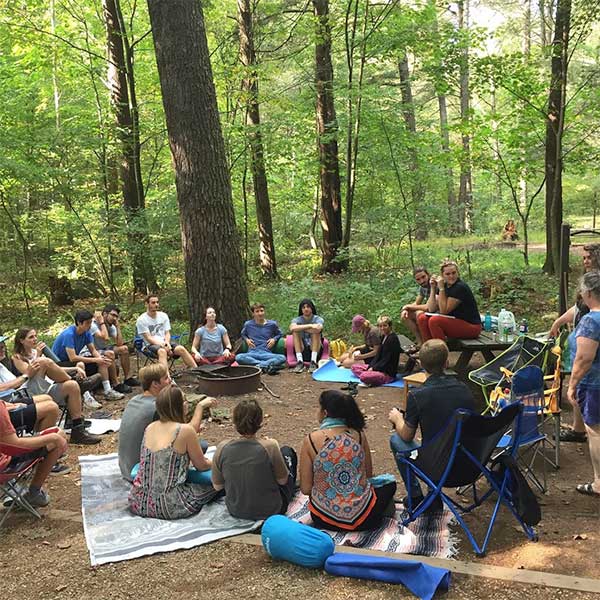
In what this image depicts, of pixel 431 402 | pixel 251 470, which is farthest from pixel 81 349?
pixel 431 402

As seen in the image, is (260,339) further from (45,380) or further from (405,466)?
(405,466)

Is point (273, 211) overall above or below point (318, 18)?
below

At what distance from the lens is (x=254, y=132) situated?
1169cm

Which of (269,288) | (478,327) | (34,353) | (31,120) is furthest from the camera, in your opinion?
(269,288)

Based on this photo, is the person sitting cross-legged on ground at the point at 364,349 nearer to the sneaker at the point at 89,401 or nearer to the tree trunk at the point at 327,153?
the sneaker at the point at 89,401

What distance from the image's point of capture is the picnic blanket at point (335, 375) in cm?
714

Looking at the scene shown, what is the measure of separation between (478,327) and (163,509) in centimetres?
399

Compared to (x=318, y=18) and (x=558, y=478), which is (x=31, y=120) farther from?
(x=558, y=478)

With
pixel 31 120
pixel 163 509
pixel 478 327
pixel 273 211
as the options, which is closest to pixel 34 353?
pixel 163 509

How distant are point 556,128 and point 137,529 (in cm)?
994

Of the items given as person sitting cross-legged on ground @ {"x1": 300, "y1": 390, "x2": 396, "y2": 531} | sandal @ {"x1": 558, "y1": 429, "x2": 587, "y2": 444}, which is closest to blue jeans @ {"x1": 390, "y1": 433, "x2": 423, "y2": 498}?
person sitting cross-legged on ground @ {"x1": 300, "y1": 390, "x2": 396, "y2": 531}

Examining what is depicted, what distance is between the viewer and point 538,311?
9398 mm

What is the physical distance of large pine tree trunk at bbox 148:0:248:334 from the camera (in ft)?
25.4

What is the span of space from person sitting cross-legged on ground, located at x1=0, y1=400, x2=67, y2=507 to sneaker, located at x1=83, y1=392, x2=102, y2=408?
7.80 ft
